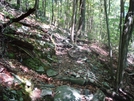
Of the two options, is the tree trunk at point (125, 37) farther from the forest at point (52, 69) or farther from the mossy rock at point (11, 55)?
the mossy rock at point (11, 55)

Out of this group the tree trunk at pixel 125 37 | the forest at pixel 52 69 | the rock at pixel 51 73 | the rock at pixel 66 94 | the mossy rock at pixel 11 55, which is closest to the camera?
the forest at pixel 52 69

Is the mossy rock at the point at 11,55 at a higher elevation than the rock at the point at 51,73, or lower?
higher

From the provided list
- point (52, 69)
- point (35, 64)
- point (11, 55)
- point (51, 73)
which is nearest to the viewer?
point (11, 55)

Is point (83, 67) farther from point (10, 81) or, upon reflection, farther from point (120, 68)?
point (10, 81)

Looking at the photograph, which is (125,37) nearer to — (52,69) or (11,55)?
(52,69)

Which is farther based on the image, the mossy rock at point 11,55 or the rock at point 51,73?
the rock at point 51,73

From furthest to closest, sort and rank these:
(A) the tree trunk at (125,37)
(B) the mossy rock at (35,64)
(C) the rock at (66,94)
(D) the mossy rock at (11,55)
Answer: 1. (A) the tree trunk at (125,37)
2. (B) the mossy rock at (35,64)
3. (D) the mossy rock at (11,55)
4. (C) the rock at (66,94)

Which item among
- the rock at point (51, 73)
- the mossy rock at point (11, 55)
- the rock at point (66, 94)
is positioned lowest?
the rock at point (66, 94)

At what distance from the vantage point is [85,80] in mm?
7328

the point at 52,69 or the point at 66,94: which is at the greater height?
the point at 52,69

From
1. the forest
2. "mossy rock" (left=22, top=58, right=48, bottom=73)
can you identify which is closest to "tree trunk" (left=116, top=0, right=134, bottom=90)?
the forest

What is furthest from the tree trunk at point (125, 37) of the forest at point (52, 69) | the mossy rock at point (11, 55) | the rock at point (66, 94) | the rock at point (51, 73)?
the mossy rock at point (11, 55)

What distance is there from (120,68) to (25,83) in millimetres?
4177

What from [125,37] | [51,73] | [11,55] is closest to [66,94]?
[51,73]
